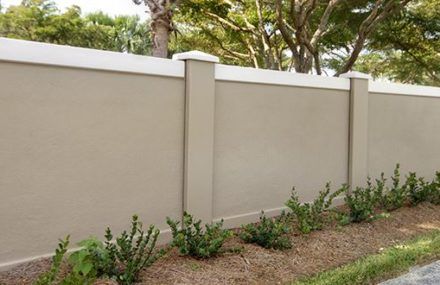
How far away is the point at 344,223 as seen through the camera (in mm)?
5984

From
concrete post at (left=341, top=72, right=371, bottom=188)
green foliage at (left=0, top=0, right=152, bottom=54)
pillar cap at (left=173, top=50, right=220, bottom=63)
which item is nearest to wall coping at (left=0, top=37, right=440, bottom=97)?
pillar cap at (left=173, top=50, right=220, bottom=63)

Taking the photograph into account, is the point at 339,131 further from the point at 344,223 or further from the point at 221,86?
the point at 221,86

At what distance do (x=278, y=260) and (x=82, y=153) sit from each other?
7.54 ft

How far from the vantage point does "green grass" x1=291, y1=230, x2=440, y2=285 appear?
429 centimetres

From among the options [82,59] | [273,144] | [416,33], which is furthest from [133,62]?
[416,33]

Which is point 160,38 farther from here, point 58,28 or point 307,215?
point 58,28

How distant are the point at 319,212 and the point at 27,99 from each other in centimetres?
383

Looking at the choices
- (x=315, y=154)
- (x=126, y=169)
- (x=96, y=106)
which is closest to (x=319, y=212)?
(x=315, y=154)

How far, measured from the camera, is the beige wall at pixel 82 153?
12.8 feet

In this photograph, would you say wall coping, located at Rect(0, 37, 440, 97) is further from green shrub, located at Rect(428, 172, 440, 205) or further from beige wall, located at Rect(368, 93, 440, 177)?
green shrub, located at Rect(428, 172, 440, 205)

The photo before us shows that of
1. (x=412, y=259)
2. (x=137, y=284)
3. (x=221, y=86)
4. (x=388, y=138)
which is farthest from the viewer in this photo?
(x=388, y=138)

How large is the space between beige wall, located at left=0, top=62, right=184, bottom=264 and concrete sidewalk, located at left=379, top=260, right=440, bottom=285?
7.93ft

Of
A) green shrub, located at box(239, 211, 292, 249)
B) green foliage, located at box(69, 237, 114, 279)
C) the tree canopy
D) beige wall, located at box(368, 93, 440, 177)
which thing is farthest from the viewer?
the tree canopy

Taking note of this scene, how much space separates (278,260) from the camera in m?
4.71
